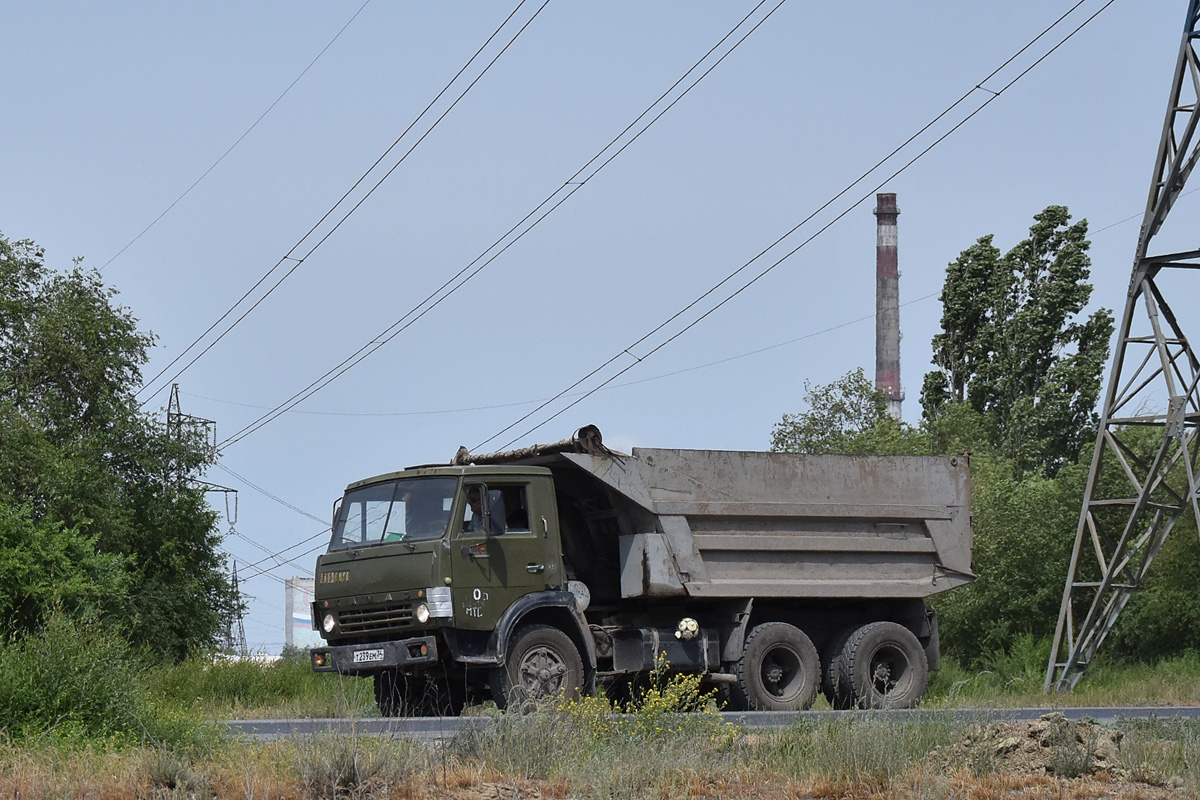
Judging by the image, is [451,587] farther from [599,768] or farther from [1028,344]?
[1028,344]

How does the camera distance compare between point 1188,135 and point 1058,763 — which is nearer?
point 1058,763

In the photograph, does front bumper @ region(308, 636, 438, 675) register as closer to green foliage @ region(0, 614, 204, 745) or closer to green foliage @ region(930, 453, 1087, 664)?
green foliage @ region(0, 614, 204, 745)

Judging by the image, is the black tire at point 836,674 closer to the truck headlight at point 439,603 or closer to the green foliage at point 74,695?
the truck headlight at point 439,603

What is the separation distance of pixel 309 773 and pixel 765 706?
30.3ft

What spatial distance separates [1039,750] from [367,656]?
737cm

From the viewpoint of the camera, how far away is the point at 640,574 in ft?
52.6

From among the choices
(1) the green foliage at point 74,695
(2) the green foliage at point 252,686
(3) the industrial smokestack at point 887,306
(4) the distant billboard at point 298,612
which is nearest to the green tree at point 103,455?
(2) the green foliage at point 252,686

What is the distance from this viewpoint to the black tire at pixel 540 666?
1487 cm

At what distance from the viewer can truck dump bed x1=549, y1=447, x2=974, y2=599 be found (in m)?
16.2

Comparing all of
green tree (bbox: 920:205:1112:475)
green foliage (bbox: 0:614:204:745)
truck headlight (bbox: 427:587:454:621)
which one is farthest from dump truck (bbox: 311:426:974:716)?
green tree (bbox: 920:205:1112:475)

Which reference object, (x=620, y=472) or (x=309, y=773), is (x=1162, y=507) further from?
(x=309, y=773)

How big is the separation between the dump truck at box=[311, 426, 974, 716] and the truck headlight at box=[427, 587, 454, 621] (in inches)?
0.5

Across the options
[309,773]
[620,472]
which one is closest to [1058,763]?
[309,773]

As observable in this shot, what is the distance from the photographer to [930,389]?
47844 mm
